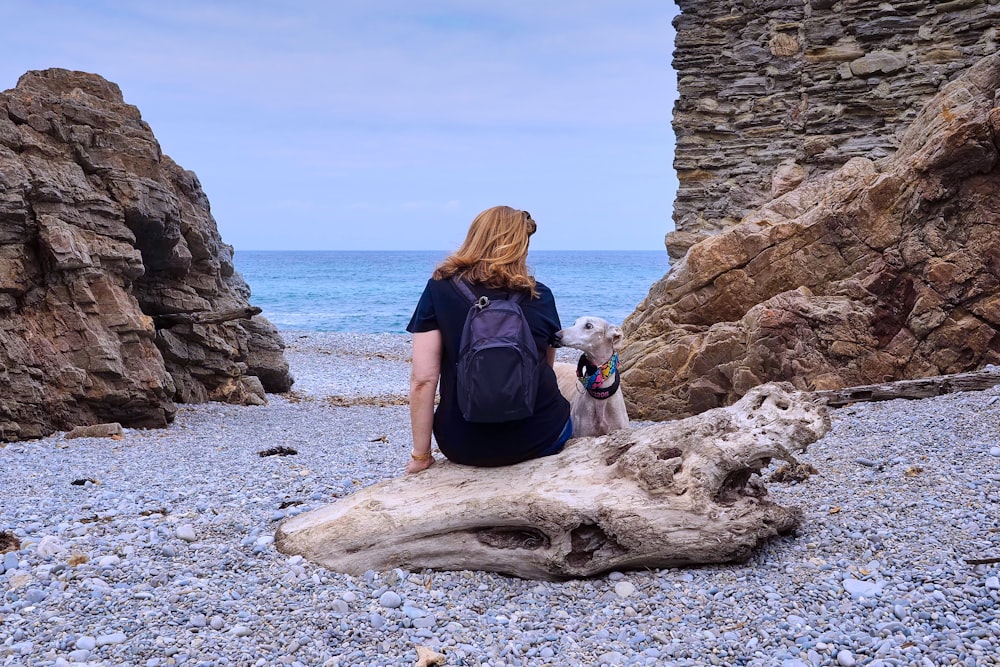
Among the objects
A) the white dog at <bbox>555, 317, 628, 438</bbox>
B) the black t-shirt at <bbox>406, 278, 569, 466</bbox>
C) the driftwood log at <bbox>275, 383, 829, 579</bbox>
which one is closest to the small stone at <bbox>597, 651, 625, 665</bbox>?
the driftwood log at <bbox>275, 383, 829, 579</bbox>

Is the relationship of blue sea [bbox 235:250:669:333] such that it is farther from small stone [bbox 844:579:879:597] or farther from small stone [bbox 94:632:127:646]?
small stone [bbox 94:632:127:646]

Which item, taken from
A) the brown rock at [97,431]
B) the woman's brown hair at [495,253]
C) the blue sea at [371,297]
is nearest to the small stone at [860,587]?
the woman's brown hair at [495,253]

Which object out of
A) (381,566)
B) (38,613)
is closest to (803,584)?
(381,566)

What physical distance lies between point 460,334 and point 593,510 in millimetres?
1266

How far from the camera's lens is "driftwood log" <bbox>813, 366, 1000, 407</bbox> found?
25.3ft

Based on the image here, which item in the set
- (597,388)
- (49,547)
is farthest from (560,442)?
(49,547)

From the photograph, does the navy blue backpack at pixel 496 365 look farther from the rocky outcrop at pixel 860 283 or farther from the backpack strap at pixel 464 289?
the rocky outcrop at pixel 860 283

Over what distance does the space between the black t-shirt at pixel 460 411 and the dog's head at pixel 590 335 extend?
0.13 meters

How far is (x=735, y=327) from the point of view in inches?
374

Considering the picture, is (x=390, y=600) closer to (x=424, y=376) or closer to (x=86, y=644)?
(x=424, y=376)

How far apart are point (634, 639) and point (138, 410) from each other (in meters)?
8.36

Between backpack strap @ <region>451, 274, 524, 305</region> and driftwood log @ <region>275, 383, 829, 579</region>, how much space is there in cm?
104

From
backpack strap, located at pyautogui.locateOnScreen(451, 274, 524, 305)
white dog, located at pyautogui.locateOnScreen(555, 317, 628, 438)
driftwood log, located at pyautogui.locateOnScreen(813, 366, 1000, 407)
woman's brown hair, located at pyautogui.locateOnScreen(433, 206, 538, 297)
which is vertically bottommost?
driftwood log, located at pyautogui.locateOnScreen(813, 366, 1000, 407)

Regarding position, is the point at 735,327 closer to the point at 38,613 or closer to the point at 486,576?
the point at 486,576
